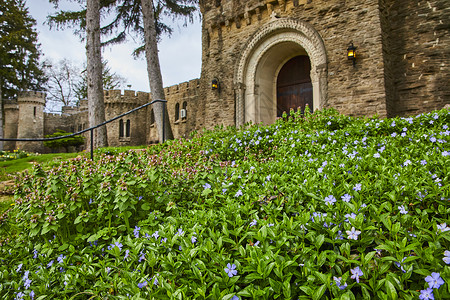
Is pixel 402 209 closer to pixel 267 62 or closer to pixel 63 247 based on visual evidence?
pixel 63 247

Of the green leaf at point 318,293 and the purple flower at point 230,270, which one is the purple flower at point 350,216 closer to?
the green leaf at point 318,293

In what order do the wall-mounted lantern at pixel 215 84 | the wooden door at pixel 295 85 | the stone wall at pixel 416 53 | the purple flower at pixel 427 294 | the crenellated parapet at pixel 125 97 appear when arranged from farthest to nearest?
the crenellated parapet at pixel 125 97
the wall-mounted lantern at pixel 215 84
the wooden door at pixel 295 85
the stone wall at pixel 416 53
the purple flower at pixel 427 294

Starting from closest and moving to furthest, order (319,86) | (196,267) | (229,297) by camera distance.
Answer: (229,297) < (196,267) < (319,86)

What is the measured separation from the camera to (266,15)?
31.7 ft

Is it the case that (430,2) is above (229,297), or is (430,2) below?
above

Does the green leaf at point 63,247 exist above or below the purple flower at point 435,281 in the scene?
below

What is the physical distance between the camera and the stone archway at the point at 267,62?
8.70m

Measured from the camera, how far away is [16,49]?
992 inches

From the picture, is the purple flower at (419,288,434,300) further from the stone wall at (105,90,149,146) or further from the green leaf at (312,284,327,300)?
the stone wall at (105,90,149,146)

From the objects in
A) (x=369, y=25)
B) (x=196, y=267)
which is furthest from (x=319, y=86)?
(x=196, y=267)

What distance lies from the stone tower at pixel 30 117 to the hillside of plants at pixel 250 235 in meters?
27.9

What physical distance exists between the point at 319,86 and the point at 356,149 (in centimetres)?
547

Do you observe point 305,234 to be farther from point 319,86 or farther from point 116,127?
point 116,127

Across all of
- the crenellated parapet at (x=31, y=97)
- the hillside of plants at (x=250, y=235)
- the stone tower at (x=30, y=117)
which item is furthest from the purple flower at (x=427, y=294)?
the crenellated parapet at (x=31, y=97)
